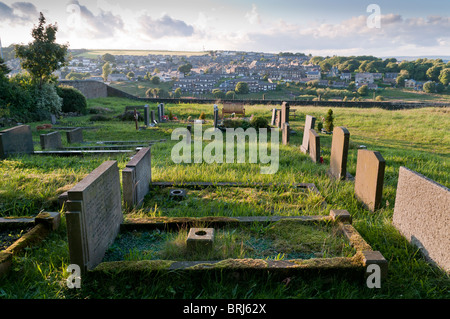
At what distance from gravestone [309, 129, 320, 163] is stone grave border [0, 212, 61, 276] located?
17.9ft

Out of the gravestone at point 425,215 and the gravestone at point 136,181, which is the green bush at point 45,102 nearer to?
the gravestone at point 136,181

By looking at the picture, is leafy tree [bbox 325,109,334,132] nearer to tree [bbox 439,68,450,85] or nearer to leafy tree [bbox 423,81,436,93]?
leafy tree [bbox 423,81,436,93]

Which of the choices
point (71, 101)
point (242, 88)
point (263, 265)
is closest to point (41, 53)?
point (71, 101)

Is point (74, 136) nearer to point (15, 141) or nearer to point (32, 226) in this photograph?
point (15, 141)

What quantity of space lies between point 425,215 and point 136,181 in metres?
3.42

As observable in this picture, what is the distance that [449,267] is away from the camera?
8.91ft

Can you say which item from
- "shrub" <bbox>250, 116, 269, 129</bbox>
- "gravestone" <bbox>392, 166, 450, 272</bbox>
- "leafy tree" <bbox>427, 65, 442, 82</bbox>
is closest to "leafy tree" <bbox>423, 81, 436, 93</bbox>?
"leafy tree" <bbox>427, 65, 442, 82</bbox>

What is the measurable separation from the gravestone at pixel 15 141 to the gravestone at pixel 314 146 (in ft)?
22.2

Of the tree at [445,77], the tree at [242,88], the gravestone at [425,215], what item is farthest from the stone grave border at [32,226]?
the tree at [445,77]

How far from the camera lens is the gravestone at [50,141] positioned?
8.42m

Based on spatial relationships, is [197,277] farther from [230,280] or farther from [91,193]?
[91,193]

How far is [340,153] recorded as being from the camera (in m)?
5.70

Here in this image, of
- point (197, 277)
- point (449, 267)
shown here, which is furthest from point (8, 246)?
point (449, 267)

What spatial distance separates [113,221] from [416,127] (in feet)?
48.0
